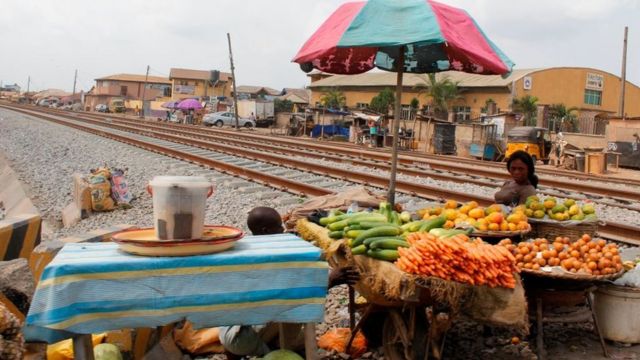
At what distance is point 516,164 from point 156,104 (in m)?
70.4

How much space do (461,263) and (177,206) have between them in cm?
161

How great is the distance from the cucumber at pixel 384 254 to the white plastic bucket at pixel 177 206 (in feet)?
4.20

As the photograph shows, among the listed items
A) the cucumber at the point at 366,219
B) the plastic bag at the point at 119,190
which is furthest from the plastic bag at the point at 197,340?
the plastic bag at the point at 119,190

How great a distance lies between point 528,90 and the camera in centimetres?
4606

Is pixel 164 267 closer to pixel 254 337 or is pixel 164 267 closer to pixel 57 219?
pixel 254 337

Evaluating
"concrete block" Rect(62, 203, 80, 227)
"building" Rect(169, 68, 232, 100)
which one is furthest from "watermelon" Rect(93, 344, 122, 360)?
"building" Rect(169, 68, 232, 100)

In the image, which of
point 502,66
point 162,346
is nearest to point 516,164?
point 502,66

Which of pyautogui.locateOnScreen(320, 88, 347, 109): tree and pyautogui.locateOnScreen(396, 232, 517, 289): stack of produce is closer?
pyautogui.locateOnScreen(396, 232, 517, 289): stack of produce

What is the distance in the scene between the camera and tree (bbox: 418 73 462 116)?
46.5 m

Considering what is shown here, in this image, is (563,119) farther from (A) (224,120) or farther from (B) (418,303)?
(B) (418,303)

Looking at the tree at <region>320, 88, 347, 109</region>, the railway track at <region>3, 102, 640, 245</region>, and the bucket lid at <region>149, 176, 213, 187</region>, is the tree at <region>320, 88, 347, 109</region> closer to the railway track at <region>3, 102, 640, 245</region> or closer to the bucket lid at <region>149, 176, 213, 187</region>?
the railway track at <region>3, 102, 640, 245</region>

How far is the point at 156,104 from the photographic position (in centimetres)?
7238

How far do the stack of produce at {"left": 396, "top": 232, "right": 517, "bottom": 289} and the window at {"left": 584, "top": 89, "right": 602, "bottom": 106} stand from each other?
52293 mm

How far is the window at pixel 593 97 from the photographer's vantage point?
51031mm
